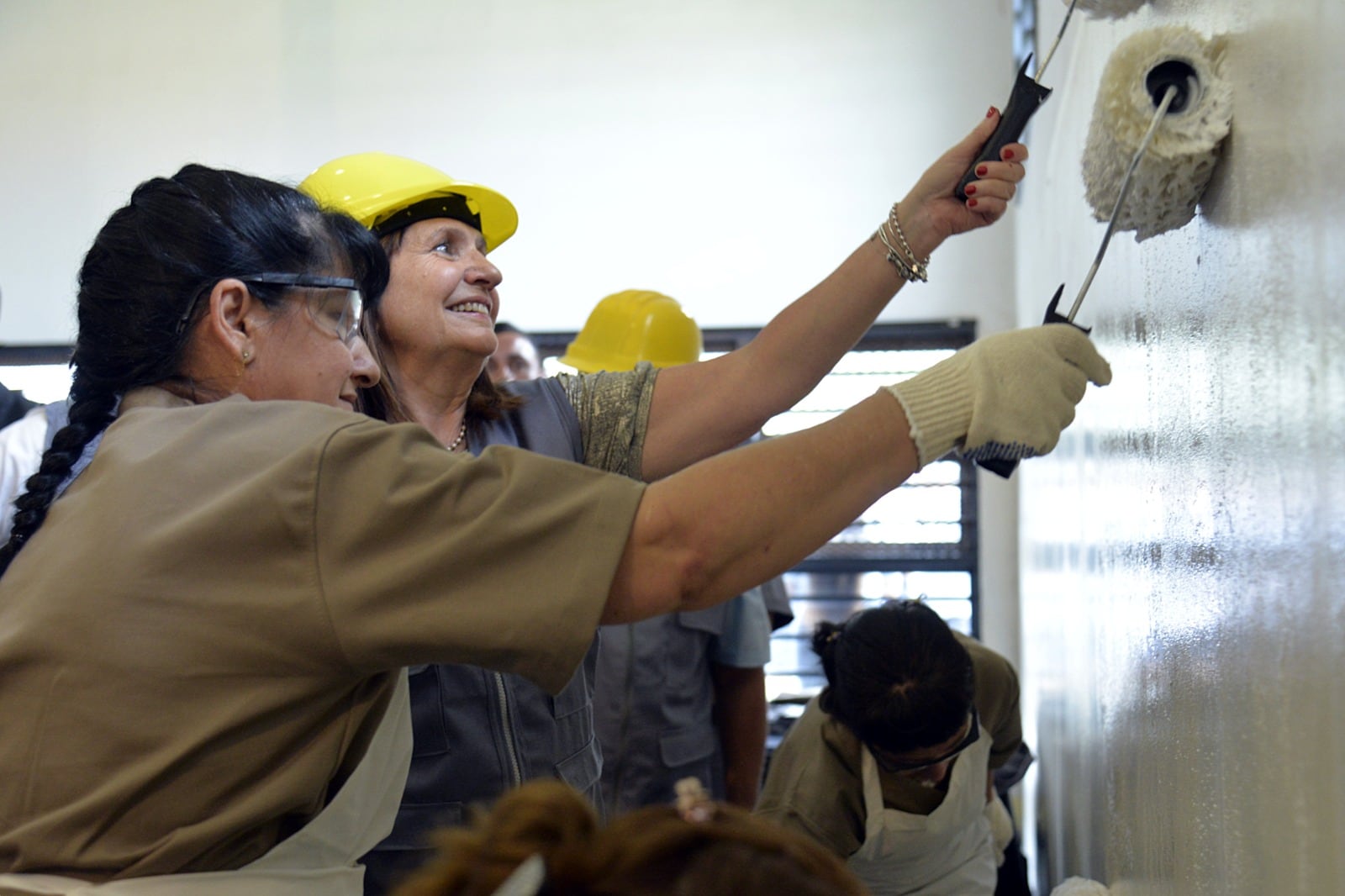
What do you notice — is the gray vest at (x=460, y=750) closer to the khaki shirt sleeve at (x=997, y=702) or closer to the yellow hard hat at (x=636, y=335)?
the khaki shirt sleeve at (x=997, y=702)

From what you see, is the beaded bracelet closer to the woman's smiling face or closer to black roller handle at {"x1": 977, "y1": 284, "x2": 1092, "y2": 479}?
black roller handle at {"x1": 977, "y1": 284, "x2": 1092, "y2": 479}

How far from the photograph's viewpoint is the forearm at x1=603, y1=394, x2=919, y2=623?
0.96 meters

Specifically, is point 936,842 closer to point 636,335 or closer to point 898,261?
point 898,261

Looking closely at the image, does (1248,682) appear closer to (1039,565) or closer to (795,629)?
(1039,565)

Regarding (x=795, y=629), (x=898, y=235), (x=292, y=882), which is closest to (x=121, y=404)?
(x=292, y=882)

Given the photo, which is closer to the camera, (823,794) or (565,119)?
(823,794)

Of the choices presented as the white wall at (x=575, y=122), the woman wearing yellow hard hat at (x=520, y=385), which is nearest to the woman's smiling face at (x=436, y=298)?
the woman wearing yellow hard hat at (x=520, y=385)

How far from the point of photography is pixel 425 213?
1.75 metres

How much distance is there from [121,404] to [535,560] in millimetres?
507

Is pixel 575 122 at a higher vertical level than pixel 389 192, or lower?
higher

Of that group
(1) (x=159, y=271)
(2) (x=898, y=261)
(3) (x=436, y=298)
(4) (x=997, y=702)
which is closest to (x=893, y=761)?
(4) (x=997, y=702)

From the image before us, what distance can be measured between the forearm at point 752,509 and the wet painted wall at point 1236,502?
0.90 feet

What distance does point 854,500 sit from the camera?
100 centimetres

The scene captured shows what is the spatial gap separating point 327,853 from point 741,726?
5.88ft
